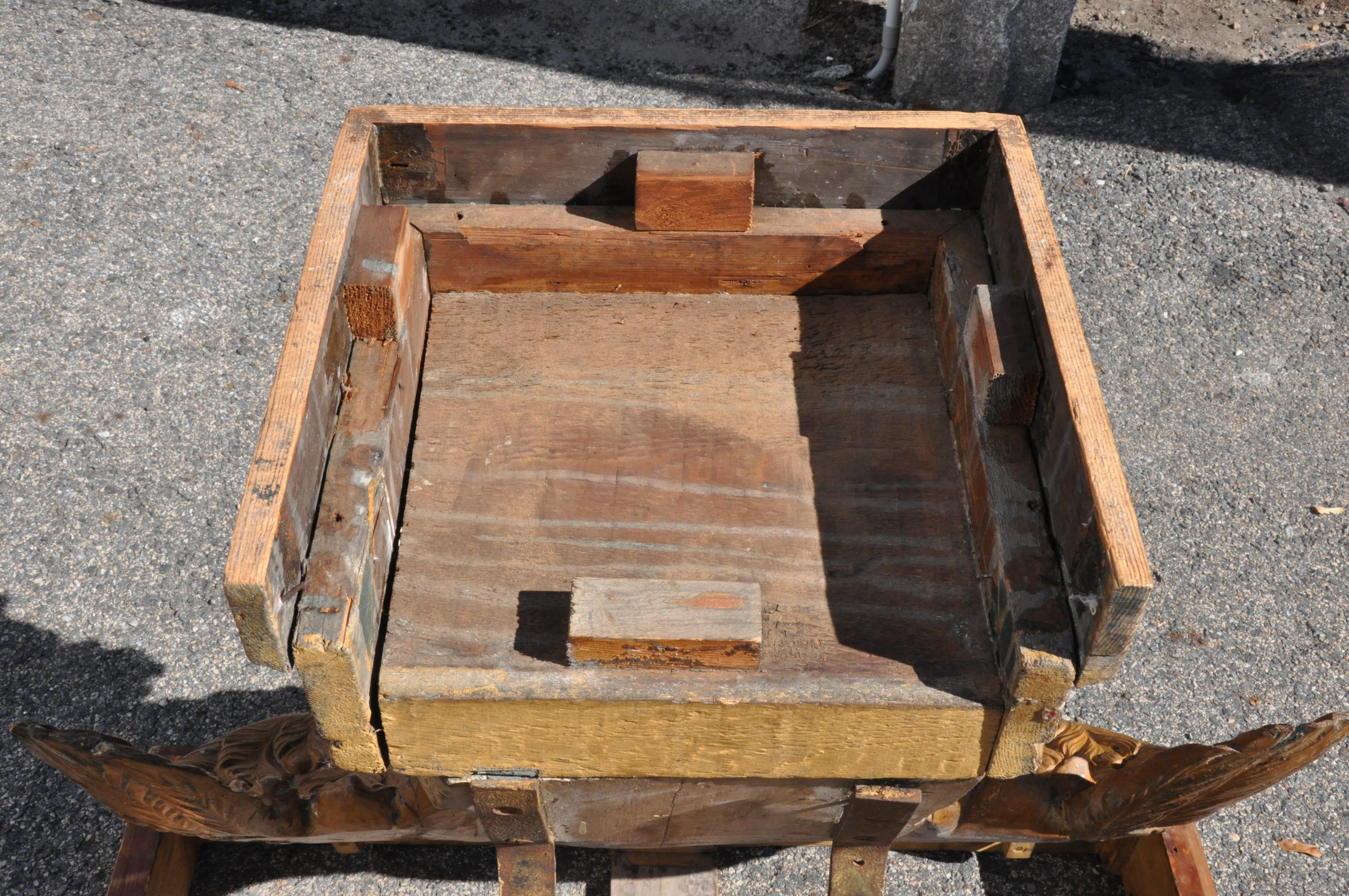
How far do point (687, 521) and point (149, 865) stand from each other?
5.02ft

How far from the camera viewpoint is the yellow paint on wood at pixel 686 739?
1.75 meters

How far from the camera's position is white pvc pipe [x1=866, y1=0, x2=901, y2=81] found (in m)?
5.04

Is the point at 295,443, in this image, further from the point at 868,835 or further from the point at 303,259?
the point at 303,259

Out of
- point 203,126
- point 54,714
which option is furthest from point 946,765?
point 203,126

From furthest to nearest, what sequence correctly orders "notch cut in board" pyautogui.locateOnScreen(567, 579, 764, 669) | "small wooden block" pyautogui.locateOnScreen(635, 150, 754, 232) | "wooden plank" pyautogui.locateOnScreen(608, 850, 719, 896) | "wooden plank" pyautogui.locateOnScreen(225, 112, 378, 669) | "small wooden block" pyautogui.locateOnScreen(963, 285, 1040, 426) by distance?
"wooden plank" pyautogui.locateOnScreen(608, 850, 719, 896), "small wooden block" pyautogui.locateOnScreen(635, 150, 754, 232), "small wooden block" pyautogui.locateOnScreen(963, 285, 1040, 426), "notch cut in board" pyautogui.locateOnScreen(567, 579, 764, 669), "wooden plank" pyautogui.locateOnScreen(225, 112, 378, 669)

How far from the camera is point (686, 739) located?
1.79m

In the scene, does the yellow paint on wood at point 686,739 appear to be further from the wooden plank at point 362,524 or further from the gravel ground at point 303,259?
the gravel ground at point 303,259

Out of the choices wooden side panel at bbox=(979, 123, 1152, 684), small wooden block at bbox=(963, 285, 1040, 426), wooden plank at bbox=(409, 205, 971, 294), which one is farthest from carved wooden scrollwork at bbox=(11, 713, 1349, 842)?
wooden plank at bbox=(409, 205, 971, 294)

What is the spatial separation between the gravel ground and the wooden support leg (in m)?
0.15

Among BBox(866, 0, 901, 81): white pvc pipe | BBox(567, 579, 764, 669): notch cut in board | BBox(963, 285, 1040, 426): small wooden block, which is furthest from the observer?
BBox(866, 0, 901, 81): white pvc pipe

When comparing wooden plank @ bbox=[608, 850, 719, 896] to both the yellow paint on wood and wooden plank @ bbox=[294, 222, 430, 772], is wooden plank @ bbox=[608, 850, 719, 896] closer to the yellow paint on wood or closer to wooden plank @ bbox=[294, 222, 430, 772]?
the yellow paint on wood

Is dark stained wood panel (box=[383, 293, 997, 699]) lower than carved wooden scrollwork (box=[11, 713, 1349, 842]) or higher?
higher

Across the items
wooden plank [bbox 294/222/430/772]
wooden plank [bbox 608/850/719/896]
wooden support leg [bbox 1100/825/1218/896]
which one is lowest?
wooden plank [bbox 608/850/719/896]

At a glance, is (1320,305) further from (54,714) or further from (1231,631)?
(54,714)
